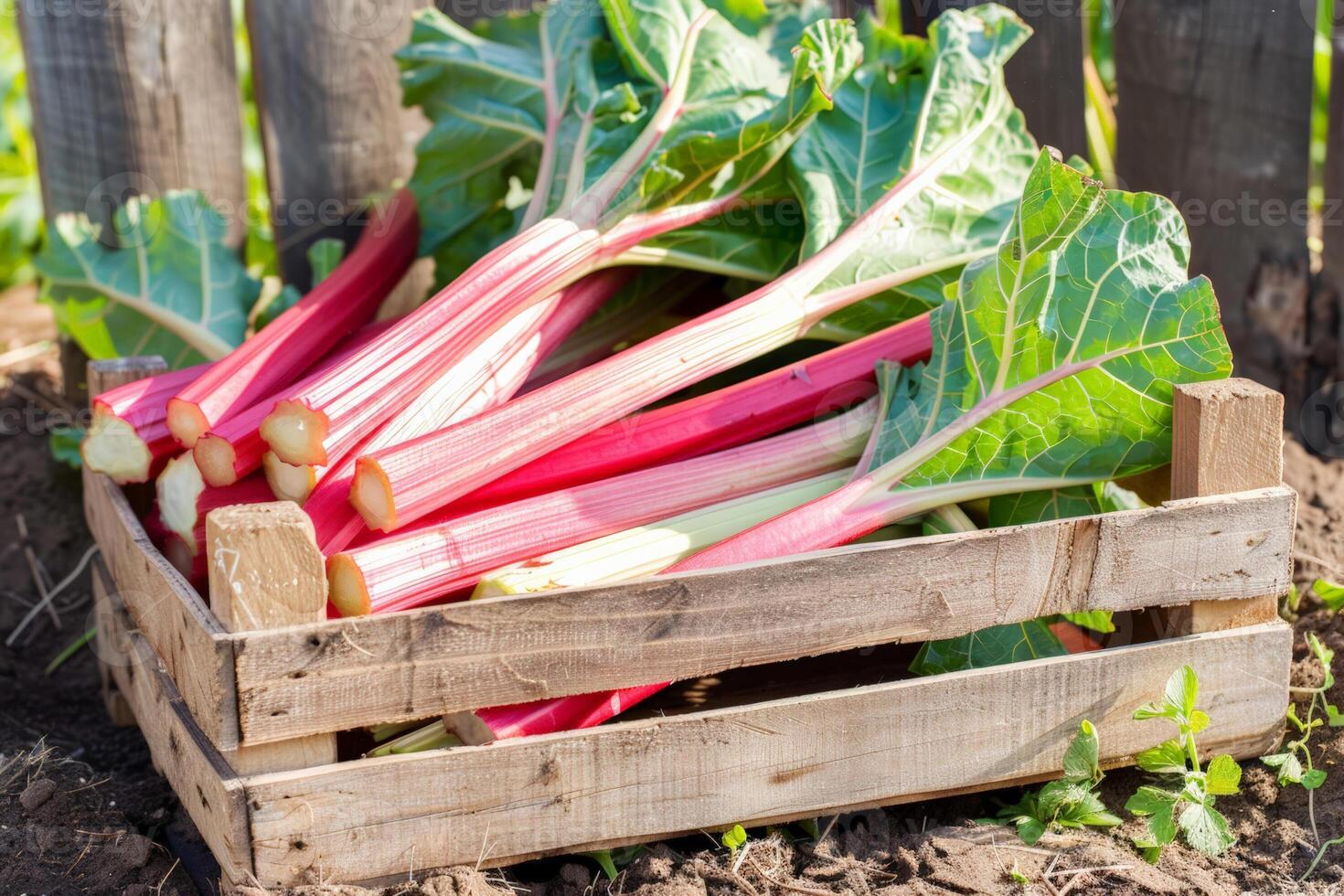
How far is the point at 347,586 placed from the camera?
76.7 inches

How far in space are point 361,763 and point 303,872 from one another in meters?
0.19

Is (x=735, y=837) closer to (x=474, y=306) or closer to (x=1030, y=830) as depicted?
(x=1030, y=830)

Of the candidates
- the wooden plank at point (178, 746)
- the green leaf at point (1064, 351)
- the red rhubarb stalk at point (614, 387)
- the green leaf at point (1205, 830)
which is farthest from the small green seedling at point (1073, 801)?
the wooden plank at point (178, 746)

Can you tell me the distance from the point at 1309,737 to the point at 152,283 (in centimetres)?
277

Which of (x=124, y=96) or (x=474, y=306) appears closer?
(x=474, y=306)

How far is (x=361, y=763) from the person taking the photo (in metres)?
1.87

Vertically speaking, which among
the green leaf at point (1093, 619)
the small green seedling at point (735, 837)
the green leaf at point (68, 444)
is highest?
the green leaf at point (68, 444)

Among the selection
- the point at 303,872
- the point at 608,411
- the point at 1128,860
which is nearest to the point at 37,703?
the point at 303,872

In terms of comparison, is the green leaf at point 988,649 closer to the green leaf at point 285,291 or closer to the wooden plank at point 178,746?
the wooden plank at point 178,746

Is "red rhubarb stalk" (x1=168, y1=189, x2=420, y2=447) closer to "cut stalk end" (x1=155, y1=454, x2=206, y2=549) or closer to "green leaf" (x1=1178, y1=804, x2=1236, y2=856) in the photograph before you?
"cut stalk end" (x1=155, y1=454, x2=206, y2=549)

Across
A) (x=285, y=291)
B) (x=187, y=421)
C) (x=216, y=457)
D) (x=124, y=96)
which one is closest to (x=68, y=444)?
(x=285, y=291)

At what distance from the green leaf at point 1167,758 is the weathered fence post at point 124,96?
9.13ft

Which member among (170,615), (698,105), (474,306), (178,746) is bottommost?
(178,746)

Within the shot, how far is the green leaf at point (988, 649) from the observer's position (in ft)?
7.36
